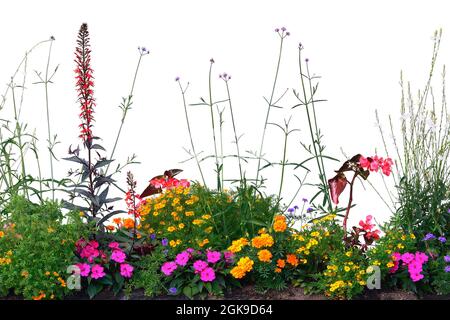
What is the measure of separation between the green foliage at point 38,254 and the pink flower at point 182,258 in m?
0.68

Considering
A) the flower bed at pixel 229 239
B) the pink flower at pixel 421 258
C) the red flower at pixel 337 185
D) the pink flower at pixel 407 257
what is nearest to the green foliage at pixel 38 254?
the flower bed at pixel 229 239

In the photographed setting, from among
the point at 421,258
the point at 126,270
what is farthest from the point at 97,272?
the point at 421,258

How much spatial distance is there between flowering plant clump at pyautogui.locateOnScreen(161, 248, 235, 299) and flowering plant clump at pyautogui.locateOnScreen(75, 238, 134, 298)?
293 millimetres

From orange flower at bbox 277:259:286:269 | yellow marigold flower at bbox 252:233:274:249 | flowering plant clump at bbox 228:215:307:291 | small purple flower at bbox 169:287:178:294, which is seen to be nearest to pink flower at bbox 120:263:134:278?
small purple flower at bbox 169:287:178:294

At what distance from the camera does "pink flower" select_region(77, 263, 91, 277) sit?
530cm

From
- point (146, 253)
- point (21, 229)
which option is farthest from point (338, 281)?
point (21, 229)

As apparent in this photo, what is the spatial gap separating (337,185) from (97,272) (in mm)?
1833

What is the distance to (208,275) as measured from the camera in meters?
5.27

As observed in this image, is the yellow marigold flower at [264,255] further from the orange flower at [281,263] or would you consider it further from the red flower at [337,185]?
the red flower at [337,185]

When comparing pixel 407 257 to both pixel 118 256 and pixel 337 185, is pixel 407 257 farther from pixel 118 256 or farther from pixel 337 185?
pixel 118 256

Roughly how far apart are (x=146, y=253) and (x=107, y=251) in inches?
11.9

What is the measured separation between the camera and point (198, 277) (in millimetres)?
5301
